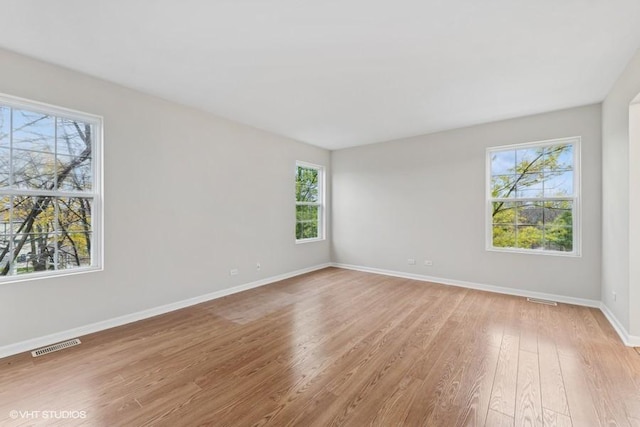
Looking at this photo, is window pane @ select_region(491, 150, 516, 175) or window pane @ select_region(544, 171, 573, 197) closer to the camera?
window pane @ select_region(544, 171, 573, 197)

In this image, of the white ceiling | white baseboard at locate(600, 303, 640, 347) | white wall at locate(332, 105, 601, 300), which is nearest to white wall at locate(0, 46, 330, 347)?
the white ceiling

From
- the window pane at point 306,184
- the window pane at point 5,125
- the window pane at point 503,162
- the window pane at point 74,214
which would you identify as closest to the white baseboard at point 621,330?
the window pane at point 503,162

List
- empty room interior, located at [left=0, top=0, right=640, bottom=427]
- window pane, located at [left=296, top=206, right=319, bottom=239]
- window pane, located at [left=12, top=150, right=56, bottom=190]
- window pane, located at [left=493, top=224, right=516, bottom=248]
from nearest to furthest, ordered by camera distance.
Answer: empty room interior, located at [left=0, top=0, right=640, bottom=427] → window pane, located at [left=12, top=150, right=56, bottom=190] → window pane, located at [left=493, top=224, right=516, bottom=248] → window pane, located at [left=296, top=206, right=319, bottom=239]

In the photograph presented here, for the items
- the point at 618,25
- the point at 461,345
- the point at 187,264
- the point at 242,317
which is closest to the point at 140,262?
the point at 187,264

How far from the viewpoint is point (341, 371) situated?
218 cm

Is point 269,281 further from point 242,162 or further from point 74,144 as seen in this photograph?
point 74,144

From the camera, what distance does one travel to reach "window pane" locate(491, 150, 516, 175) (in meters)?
4.25

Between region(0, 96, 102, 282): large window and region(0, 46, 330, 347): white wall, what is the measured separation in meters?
0.12

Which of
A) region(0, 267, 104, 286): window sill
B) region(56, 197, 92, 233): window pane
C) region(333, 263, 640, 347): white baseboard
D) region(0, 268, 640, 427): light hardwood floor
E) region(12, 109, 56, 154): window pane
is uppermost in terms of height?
region(12, 109, 56, 154): window pane

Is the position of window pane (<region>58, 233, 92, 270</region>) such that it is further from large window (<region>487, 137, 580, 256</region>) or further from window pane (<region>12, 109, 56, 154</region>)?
large window (<region>487, 137, 580, 256</region>)

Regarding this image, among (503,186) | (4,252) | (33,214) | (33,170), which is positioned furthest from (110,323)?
(503,186)

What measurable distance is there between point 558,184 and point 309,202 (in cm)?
413

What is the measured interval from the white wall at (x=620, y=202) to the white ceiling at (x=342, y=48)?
0.88 feet

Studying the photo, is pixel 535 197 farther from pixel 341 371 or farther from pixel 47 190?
pixel 47 190
